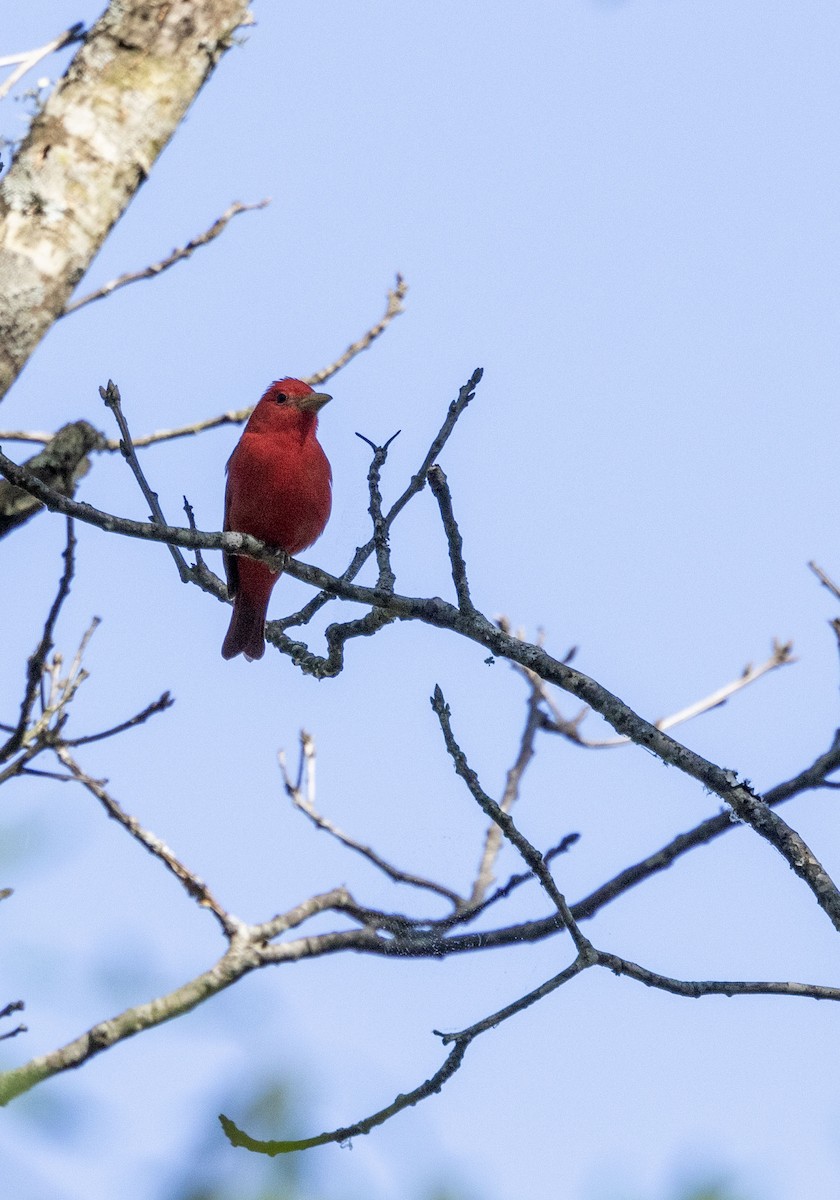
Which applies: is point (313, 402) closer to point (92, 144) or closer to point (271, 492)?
point (271, 492)

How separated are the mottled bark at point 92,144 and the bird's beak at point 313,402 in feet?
4.86

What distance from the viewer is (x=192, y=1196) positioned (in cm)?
164

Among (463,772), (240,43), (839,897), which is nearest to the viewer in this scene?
(839,897)

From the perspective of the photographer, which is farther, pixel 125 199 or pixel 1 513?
pixel 125 199

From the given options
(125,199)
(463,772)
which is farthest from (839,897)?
(125,199)

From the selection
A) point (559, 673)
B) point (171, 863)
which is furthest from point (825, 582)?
point (171, 863)

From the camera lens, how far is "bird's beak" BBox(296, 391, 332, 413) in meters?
6.33

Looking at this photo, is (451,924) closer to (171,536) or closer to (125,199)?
(171,536)

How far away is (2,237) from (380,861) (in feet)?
8.79

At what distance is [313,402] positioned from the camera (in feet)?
20.8

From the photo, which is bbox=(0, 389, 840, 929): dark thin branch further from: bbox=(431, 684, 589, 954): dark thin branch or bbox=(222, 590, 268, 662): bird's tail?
bbox=(222, 590, 268, 662): bird's tail

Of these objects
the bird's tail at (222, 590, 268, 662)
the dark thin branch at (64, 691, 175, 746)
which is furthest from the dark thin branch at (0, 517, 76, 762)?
the bird's tail at (222, 590, 268, 662)

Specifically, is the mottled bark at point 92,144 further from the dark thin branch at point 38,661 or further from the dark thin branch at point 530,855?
the dark thin branch at point 530,855

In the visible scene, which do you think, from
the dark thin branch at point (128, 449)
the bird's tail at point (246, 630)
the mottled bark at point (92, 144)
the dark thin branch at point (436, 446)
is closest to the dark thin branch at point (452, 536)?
the dark thin branch at point (436, 446)
